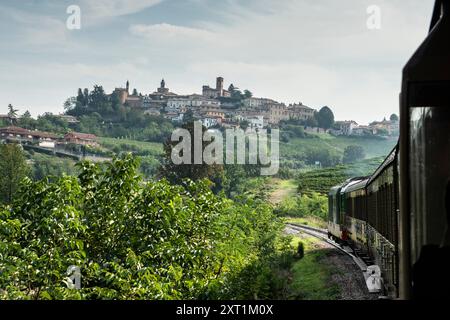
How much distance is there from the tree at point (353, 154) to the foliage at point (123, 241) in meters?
34.0

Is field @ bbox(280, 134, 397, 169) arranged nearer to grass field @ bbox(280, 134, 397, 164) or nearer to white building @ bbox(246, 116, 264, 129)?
grass field @ bbox(280, 134, 397, 164)

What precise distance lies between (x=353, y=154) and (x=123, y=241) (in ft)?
125

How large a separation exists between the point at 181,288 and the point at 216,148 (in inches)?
1059

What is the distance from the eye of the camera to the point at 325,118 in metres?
42.9

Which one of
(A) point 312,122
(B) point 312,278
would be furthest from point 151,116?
(B) point 312,278

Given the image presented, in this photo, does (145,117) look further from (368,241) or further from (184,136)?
(368,241)

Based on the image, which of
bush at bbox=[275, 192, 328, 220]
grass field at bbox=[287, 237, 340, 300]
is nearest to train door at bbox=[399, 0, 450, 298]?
grass field at bbox=[287, 237, 340, 300]

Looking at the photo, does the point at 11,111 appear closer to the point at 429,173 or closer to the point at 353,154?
the point at 353,154

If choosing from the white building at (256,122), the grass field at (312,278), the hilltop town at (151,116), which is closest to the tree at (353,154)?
the hilltop town at (151,116)

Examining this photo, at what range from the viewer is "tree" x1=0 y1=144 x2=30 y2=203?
2608 centimetres

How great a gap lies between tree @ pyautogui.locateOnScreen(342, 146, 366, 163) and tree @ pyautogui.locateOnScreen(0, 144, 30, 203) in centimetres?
2257

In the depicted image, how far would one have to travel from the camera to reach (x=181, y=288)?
776cm
